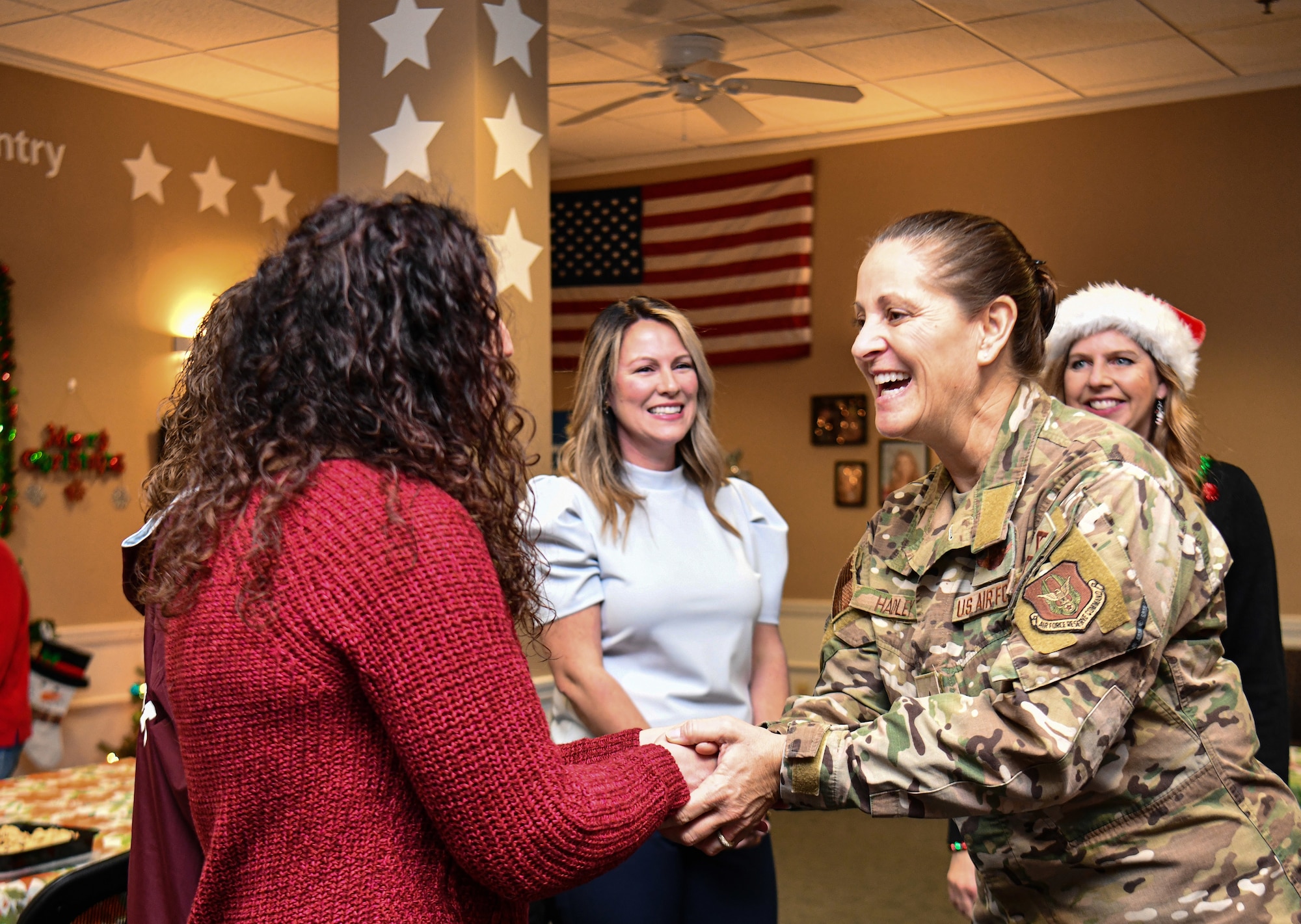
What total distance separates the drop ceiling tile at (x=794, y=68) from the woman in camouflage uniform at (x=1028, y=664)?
394 cm

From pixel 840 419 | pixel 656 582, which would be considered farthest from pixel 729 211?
pixel 656 582

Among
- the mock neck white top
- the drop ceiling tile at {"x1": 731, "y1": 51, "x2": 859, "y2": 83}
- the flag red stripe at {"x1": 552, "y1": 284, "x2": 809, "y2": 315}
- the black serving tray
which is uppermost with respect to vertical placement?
the drop ceiling tile at {"x1": 731, "y1": 51, "x2": 859, "y2": 83}

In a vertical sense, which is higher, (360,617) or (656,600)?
(360,617)

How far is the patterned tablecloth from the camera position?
2199 mm

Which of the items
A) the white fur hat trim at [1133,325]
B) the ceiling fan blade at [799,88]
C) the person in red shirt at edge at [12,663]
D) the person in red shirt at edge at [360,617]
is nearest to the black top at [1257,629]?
the white fur hat trim at [1133,325]

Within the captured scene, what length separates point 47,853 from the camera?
2.26 meters

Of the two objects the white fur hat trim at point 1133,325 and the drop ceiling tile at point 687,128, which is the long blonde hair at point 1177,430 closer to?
the white fur hat trim at point 1133,325

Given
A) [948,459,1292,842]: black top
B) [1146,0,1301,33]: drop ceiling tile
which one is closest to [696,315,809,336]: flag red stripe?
[1146,0,1301,33]: drop ceiling tile

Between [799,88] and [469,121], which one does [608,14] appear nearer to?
[799,88]

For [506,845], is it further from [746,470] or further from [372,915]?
[746,470]

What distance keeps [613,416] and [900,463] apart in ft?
13.7

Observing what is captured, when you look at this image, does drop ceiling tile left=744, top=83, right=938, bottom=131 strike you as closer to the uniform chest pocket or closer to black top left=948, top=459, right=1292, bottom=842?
black top left=948, top=459, right=1292, bottom=842

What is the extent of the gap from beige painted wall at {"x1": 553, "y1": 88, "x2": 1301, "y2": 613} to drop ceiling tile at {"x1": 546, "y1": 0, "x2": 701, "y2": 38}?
2096 mm

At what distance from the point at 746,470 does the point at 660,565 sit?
15.0 ft
